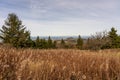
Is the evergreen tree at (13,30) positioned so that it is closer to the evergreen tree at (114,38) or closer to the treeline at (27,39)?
the treeline at (27,39)

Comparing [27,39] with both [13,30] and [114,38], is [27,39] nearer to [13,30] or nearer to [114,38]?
[13,30]

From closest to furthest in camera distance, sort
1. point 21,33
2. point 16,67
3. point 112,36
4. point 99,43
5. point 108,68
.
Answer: point 16,67, point 108,68, point 112,36, point 99,43, point 21,33

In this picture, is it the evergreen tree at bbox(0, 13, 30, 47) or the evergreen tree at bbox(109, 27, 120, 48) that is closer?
the evergreen tree at bbox(109, 27, 120, 48)

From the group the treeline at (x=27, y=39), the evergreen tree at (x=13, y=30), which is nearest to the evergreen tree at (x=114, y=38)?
the treeline at (x=27, y=39)

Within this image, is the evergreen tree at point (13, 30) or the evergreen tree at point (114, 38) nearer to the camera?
the evergreen tree at point (114, 38)

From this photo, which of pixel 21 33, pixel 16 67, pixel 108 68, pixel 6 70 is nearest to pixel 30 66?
pixel 16 67

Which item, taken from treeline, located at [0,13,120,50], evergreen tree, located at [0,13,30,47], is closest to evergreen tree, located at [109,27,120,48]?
treeline, located at [0,13,120,50]

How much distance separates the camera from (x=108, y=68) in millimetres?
4715

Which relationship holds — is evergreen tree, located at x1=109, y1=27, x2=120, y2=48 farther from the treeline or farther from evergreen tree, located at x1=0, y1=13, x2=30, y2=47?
evergreen tree, located at x1=0, y1=13, x2=30, y2=47

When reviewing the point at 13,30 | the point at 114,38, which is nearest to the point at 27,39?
the point at 13,30

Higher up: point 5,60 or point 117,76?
Answer: point 5,60

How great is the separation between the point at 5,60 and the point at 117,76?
1847mm

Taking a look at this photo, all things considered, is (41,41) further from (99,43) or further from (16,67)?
(16,67)

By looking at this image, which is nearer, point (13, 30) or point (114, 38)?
point (114, 38)
